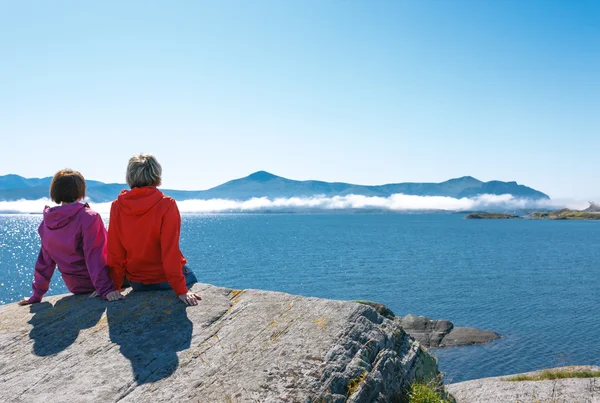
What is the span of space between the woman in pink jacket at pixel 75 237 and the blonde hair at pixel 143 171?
1226 millimetres

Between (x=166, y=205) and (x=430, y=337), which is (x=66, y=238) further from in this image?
(x=430, y=337)

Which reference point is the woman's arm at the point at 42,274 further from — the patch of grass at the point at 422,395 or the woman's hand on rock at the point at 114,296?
the patch of grass at the point at 422,395

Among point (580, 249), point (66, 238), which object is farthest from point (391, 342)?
point (580, 249)

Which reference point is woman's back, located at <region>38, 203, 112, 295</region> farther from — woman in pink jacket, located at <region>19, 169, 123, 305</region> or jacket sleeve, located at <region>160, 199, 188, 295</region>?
jacket sleeve, located at <region>160, 199, 188, 295</region>

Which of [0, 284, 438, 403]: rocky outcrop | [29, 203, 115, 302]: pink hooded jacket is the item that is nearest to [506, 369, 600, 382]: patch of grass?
[0, 284, 438, 403]: rocky outcrop

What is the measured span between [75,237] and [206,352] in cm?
375

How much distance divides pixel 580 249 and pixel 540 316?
91671 mm

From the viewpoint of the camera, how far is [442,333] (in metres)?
39.9

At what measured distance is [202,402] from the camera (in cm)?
560

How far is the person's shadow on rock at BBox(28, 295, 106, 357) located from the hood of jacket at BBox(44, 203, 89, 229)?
154cm

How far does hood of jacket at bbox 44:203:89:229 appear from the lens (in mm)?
8328

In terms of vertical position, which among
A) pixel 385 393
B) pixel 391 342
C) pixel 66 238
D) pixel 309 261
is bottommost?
pixel 309 261

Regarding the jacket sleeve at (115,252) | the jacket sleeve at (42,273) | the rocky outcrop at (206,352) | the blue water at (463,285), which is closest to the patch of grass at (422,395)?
the rocky outcrop at (206,352)

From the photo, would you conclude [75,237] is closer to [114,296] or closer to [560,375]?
[114,296]
